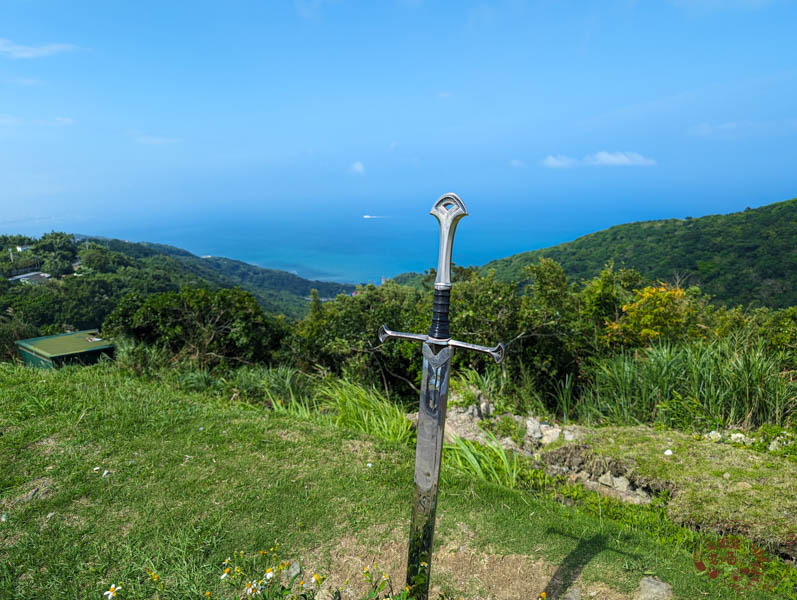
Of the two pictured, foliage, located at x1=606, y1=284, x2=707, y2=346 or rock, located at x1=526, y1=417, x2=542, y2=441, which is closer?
rock, located at x1=526, y1=417, x2=542, y2=441

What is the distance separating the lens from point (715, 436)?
4207mm

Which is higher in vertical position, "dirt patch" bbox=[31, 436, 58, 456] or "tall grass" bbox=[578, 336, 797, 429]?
"tall grass" bbox=[578, 336, 797, 429]

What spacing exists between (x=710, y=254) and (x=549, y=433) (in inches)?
1316

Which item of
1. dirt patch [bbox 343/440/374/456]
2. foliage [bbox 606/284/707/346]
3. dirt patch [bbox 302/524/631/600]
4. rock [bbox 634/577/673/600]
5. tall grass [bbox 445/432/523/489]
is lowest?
dirt patch [bbox 302/524/631/600]

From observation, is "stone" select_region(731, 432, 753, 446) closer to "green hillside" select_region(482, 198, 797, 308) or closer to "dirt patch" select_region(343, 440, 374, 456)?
"dirt patch" select_region(343, 440, 374, 456)

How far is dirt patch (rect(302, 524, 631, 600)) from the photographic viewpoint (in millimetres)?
2674

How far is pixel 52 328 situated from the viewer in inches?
473

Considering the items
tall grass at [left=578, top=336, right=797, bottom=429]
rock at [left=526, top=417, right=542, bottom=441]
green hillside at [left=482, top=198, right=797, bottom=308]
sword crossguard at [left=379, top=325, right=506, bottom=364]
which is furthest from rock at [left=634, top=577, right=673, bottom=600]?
green hillside at [left=482, top=198, right=797, bottom=308]

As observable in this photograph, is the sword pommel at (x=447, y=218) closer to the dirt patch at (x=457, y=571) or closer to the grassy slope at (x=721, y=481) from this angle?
the dirt patch at (x=457, y=571)

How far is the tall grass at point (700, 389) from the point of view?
446 cm

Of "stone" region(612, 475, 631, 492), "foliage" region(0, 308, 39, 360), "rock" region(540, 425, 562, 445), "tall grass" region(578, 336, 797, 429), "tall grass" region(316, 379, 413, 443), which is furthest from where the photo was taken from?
"foliage" region(0, 308, 39, 360)

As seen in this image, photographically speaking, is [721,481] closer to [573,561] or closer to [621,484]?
[621,484]

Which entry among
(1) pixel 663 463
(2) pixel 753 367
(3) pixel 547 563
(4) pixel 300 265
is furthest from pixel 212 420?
(4) pixel 300 265

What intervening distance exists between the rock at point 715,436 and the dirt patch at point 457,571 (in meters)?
2.21
